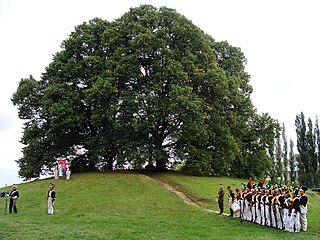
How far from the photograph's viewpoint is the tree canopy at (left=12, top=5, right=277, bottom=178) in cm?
3700

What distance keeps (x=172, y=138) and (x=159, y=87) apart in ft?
19.4

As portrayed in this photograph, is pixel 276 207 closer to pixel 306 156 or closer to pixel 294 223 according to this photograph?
pixel 294 223

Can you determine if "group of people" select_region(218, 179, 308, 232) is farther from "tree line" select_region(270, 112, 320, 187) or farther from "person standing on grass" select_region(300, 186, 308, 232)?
"tree line" select_region(270, 112, 320, 187)

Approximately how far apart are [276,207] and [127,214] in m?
9.79

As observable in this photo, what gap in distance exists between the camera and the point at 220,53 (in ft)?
150

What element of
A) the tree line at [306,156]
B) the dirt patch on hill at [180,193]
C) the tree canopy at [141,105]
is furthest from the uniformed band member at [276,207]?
the tree line at [306,156]

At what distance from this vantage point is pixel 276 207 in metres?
18.6

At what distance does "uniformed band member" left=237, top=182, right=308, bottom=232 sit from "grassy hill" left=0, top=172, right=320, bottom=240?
0.66 meters

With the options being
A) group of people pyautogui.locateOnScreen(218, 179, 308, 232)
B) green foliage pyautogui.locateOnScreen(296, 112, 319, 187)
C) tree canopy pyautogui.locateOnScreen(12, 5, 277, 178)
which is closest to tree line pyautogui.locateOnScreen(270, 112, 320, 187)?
green foliage pyautogui.locateOnScreen(296, 112, 319, 187)

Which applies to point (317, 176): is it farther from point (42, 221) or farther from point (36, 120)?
point (42, 221)

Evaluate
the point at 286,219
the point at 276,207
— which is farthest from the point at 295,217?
the point at 276,207

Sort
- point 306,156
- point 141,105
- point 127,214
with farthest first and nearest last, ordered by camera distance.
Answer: point 306,156 → point 141,105 → point 127,214

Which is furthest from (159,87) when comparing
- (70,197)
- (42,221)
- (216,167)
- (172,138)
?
(42,221)

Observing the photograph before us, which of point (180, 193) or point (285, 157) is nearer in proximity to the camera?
point (180, 193)
